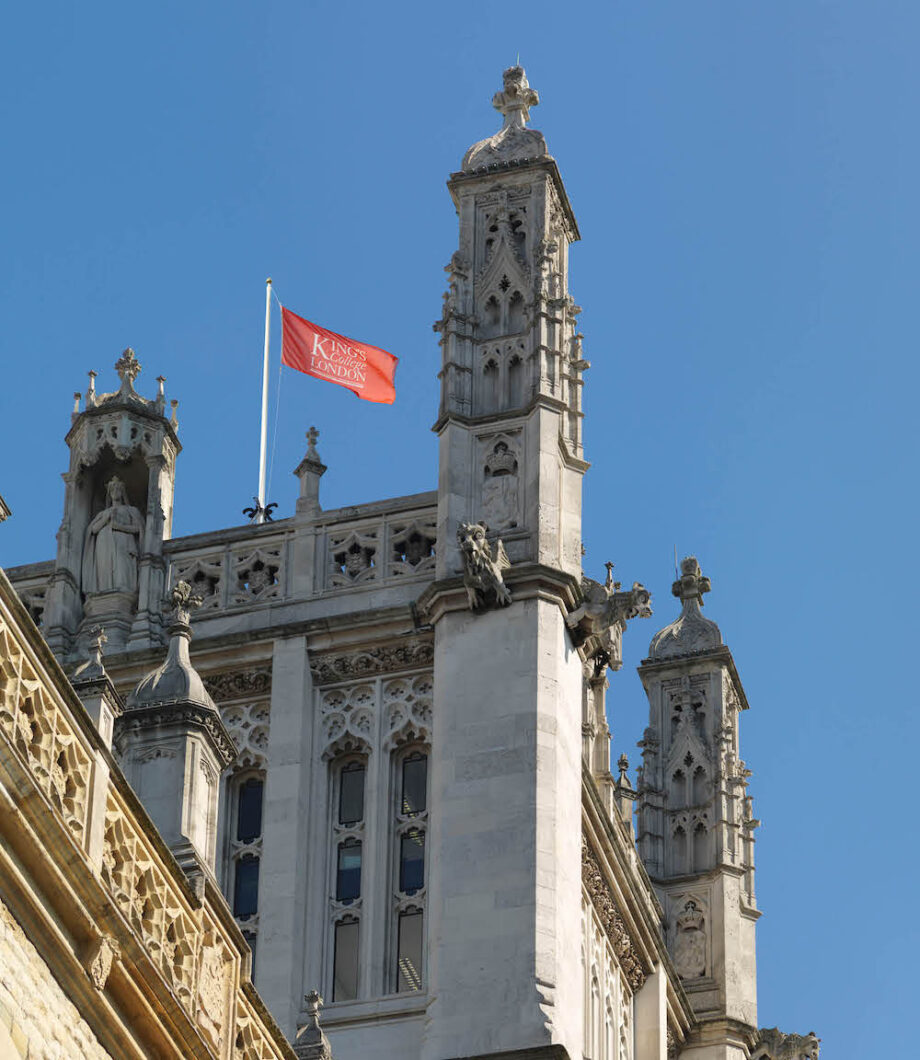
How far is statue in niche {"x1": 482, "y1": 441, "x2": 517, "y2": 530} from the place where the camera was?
1233 inches

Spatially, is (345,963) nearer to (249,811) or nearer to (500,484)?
(249,811)

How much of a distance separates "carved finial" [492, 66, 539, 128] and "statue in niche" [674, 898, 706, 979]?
406 inches

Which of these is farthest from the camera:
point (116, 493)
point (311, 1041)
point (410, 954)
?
point (116, 493)

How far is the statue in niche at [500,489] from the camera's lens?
31.3 meters

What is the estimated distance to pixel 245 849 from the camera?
30.8 m

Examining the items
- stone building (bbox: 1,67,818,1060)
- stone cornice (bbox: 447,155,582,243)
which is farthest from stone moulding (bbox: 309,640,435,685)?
stone cornice (bbox: 447,155,582,243)

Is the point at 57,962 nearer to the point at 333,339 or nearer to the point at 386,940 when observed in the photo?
the point at 386,940

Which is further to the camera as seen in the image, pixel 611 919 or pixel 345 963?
pixel 611 919

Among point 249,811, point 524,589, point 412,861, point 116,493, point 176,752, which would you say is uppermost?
point 116,493

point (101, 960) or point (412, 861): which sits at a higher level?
point (412, 861)

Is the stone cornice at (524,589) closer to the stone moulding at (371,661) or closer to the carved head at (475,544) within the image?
the carved head at (475,544)

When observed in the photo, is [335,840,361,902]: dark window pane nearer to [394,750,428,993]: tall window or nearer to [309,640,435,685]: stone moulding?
[394,750,428,993]: tall window

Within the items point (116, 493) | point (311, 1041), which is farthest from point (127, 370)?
point (311, 1041)

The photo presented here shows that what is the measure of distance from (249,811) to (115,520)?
159 inches
